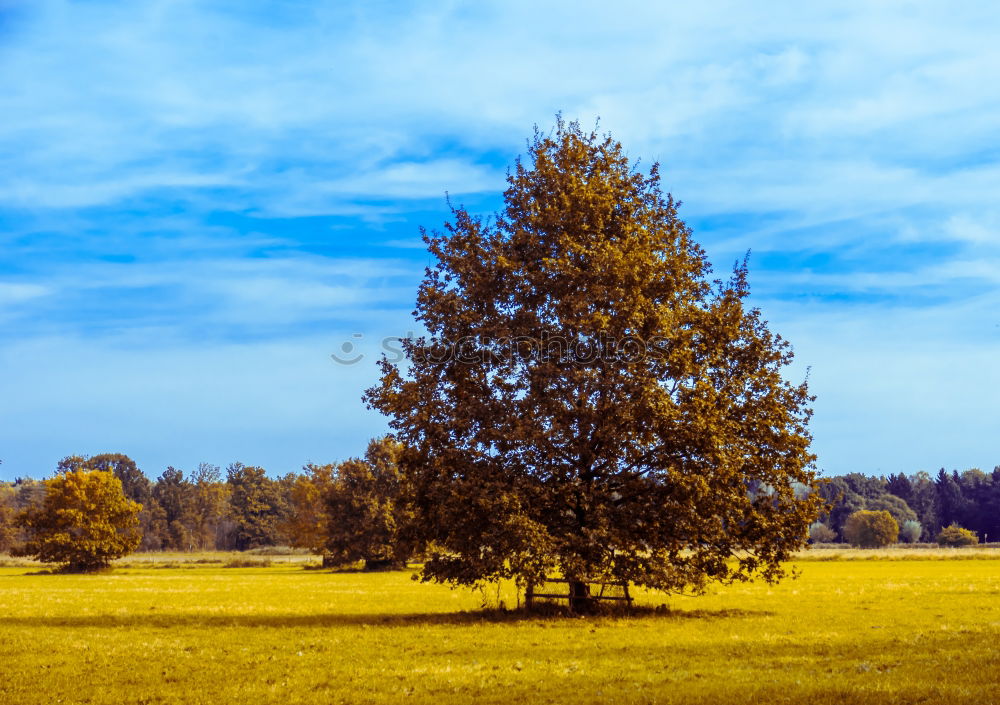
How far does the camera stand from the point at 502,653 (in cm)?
2016

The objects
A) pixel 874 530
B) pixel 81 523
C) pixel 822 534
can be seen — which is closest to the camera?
pixel 81 523

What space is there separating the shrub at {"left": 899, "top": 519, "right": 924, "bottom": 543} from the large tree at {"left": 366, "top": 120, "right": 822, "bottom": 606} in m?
160

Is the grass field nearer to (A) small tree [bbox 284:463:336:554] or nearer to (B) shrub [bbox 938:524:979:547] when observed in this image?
(A) small tree [bbox 284:463:336:554]

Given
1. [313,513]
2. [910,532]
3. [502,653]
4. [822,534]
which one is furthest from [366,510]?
[822,534]

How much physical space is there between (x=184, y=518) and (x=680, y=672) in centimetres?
17274

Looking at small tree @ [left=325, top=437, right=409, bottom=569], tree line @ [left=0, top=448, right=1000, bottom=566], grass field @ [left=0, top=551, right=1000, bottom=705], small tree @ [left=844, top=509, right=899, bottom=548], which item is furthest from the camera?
tree line @ [left=0, top=448, right=1000, bottom=566]

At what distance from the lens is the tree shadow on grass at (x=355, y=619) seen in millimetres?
26938

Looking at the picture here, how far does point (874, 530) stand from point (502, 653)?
493 feet

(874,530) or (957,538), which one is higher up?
(874,530)

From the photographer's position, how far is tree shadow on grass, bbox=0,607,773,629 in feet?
88.4

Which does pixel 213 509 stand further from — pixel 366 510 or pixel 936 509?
pixel 936 509

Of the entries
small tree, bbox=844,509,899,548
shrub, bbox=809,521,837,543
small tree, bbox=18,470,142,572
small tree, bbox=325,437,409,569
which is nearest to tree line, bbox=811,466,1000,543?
shrub, bbox=809,521,837,543

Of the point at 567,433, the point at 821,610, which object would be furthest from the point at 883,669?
the point at 821,610

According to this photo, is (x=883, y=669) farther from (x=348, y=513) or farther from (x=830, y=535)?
(x=830, y=535)
